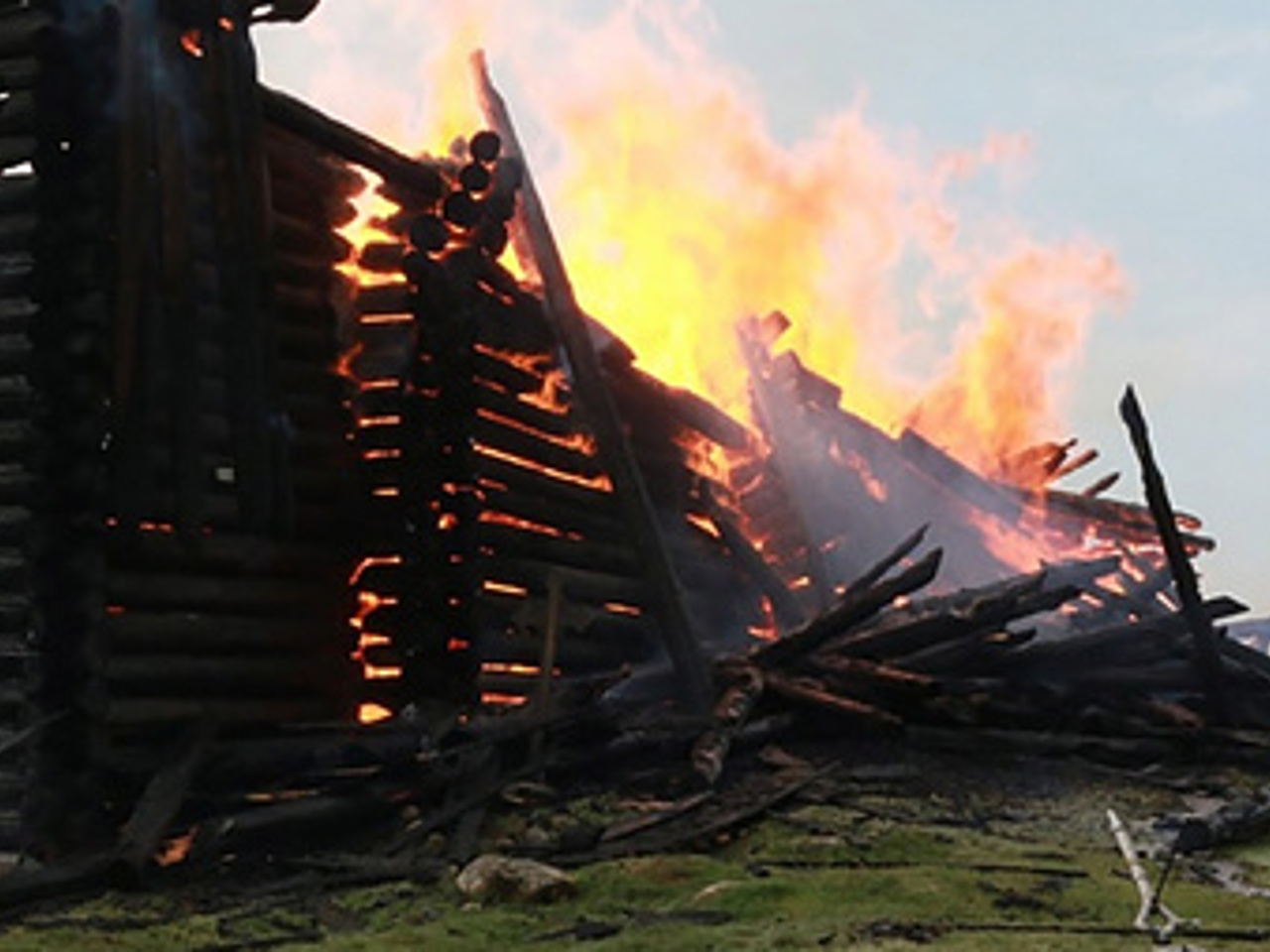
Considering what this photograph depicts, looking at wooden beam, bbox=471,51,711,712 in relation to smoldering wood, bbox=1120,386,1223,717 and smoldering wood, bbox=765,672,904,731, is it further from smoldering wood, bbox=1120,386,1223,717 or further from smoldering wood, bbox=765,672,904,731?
smoldering wood, bbox=1120,386,1223,717

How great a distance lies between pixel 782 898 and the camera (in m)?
6.33

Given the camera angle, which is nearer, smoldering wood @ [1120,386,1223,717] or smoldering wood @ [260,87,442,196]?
smoldering wood @ [260,87,442,196]

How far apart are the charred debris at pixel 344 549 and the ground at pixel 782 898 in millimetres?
445

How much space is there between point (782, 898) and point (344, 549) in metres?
5.63

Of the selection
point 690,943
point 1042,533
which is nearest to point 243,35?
point 690,943

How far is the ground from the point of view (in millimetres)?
5574

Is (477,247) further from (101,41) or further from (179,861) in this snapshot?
(179,861)

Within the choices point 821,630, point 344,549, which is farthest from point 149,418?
point 821,630

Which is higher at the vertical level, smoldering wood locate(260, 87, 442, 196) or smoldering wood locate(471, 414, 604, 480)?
smoldering wood locate(260, 87, 442, 196)

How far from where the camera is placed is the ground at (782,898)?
18.3ft

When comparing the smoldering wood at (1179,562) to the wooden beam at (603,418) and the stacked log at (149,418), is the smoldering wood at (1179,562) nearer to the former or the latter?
the wooden beam at (603,418)

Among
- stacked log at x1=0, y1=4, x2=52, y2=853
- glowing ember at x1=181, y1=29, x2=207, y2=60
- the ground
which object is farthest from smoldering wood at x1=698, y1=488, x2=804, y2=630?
stacked log at x1=0, y1=4, x2=52, y2=853

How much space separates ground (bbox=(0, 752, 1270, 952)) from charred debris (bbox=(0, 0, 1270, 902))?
445mm

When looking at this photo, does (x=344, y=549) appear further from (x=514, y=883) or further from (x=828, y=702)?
(x=514, y=883)
